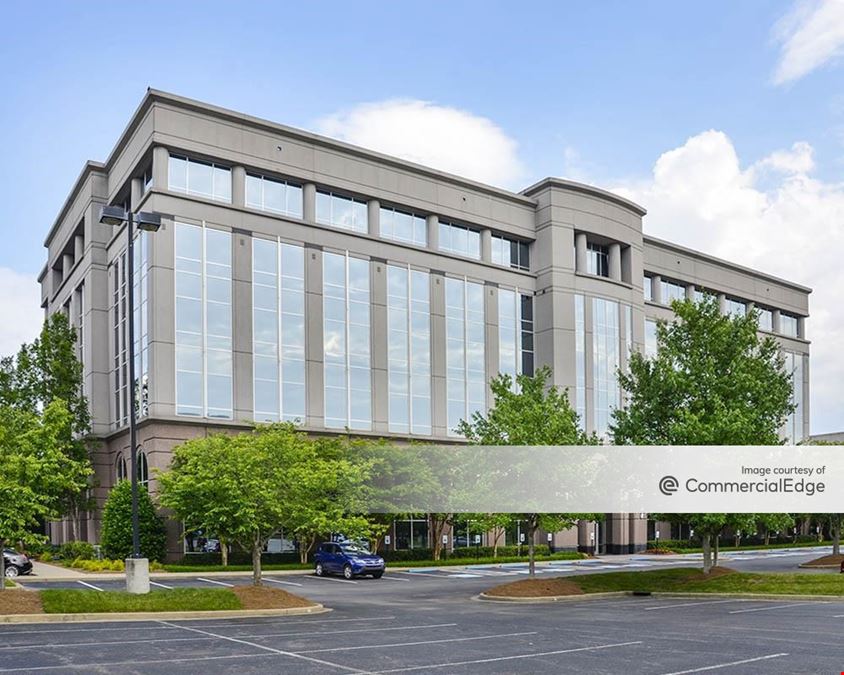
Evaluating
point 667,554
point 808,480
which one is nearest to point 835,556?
point 808,480

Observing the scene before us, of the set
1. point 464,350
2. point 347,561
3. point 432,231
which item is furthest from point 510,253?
point 347,561

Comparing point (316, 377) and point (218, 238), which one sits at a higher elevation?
point (218, 238)

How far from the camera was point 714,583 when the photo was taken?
31.8 meters

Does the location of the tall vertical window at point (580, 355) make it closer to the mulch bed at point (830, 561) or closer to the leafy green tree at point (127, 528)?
the mulch bed at point (830, 561)

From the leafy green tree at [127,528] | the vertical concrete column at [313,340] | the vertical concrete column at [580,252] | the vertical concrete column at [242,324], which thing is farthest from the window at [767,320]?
the leafy green tree at [127,528]

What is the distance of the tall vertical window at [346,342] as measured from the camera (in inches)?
2010

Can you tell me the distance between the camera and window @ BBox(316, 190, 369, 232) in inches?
2056

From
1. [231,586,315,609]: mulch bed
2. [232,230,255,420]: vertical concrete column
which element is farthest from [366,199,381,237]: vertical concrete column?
[231,586,315,609]: mulch bed

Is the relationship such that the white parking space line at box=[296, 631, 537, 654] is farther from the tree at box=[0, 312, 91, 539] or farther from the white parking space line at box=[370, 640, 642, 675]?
the tree at box=[0, 312, 91, 539]

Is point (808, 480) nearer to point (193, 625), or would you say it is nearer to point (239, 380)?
point (239, 380)

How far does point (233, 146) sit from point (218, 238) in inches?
199

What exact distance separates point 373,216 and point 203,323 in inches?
503

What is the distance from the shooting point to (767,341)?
112ft

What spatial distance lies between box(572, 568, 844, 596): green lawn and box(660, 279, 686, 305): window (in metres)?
40.5
